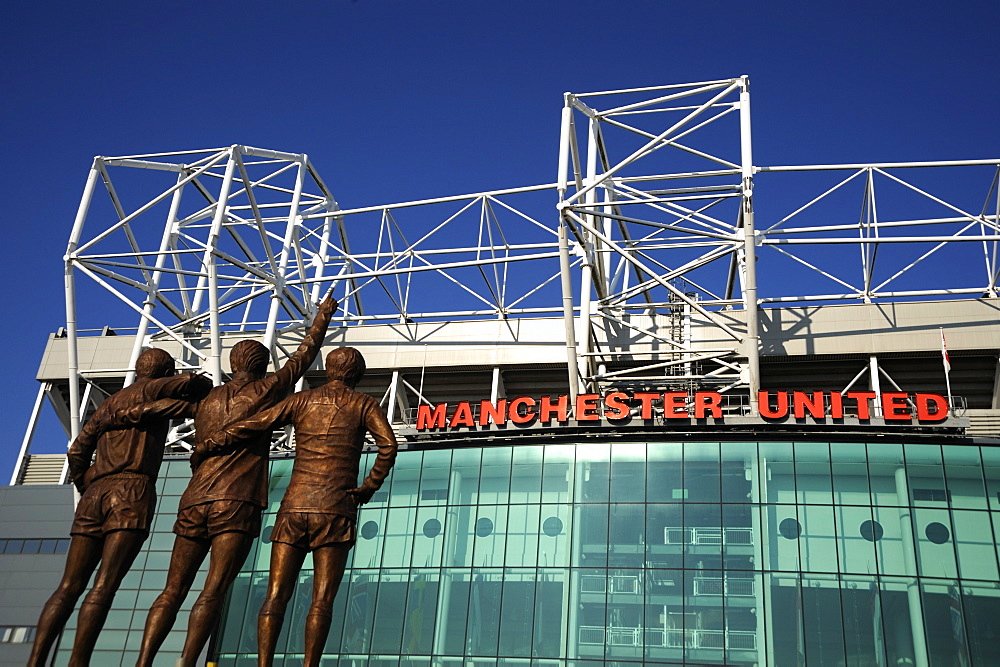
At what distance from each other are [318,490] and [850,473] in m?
26.8

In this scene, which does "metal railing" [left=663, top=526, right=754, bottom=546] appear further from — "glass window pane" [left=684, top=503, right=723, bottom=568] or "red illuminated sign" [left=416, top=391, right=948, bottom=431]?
"red illuminated sign" [left=416, top=391, right=948, bottom=431]

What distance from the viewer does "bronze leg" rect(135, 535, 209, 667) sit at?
40.4 ft

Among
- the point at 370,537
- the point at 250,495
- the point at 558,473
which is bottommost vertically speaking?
the point at 250,495

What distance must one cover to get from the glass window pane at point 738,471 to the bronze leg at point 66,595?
84.5 ft

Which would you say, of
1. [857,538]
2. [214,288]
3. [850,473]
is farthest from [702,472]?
[214,288]

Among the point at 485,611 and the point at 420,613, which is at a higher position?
the point at 485,611

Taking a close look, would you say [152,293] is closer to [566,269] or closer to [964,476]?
[566,269]

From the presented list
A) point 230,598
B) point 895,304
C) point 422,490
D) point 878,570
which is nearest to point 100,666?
point 230,598

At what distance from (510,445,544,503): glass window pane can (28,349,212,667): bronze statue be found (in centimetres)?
2408

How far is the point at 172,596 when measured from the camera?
1258cm

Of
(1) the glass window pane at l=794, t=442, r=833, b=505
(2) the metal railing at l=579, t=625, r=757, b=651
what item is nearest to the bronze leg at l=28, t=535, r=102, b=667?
(2) the metal railing at l=579, t=625, r=757, b=651

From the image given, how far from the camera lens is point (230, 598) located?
39625 millimetres

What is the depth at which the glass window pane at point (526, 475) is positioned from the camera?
37.4 meters

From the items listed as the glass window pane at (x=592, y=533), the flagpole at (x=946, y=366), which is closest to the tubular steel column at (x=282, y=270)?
the glass window pane at (x=592, y=533)
